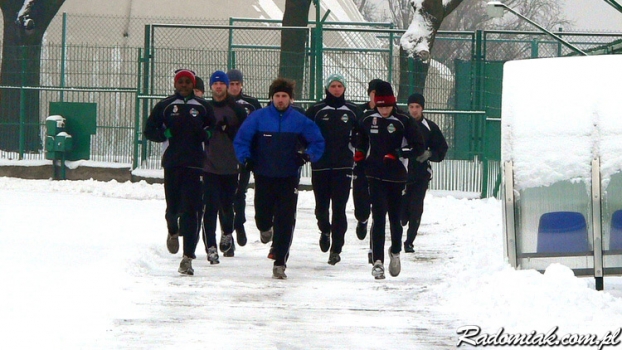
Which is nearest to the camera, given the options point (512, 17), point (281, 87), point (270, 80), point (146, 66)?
point (281, 87)

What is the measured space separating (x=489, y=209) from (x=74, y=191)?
7.00 meters

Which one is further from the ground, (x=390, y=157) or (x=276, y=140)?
(x=276, y=140)

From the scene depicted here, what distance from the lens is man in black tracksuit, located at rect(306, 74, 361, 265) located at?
1205 cm

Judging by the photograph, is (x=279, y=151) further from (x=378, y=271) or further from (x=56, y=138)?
(x=56, y=138)

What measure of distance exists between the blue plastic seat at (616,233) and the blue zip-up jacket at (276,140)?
267 centimetres

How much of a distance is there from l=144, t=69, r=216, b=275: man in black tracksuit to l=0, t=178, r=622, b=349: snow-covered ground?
1.86 ft

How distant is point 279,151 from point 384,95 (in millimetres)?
1031

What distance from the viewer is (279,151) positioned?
36.6 feet

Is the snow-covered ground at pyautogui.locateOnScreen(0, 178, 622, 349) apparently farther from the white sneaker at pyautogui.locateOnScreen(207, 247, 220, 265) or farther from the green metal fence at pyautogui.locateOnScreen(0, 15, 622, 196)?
the green metal fence at pyautogui.locateOnScreen(0, 15, 622, 196)

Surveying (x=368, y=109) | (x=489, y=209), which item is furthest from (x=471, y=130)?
(x=368, y=109)

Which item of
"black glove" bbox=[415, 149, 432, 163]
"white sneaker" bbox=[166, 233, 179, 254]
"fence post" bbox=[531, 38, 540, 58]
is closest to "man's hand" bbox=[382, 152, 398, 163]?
"black glove" bbox=[415, 149, 432, 163]

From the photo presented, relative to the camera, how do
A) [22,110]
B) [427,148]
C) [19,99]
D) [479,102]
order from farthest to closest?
[19,99] → [22,110] → [479,102] → [427,148]

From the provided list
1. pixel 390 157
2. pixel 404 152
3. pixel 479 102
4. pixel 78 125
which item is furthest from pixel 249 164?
pixel 78 125

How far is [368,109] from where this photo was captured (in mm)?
12961
